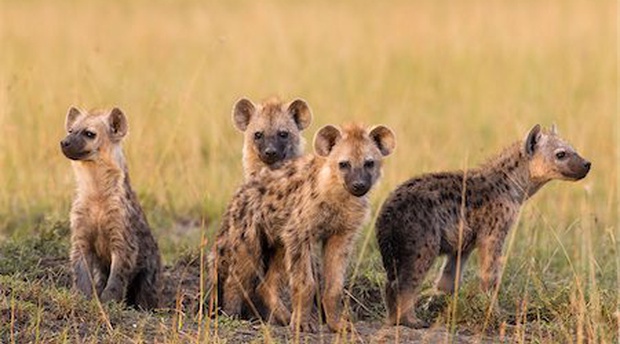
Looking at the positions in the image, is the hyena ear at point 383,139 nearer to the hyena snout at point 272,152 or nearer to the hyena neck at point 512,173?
the hyena neck at point 512,173

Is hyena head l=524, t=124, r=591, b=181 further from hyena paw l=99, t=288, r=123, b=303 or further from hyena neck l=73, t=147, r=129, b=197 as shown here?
hyena paw l=99, t=288, r=123, b=303

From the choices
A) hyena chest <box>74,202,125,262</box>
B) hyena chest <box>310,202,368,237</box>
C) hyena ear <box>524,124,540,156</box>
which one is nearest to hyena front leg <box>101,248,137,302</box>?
hyena chest <box>74,202,125,262</box>

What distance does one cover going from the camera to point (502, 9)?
19.9m

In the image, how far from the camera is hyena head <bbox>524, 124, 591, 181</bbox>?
27.6ft

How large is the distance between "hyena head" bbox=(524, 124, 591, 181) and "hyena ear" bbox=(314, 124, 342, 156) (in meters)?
1.35

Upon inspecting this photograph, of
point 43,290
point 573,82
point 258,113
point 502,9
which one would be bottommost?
point 43,290

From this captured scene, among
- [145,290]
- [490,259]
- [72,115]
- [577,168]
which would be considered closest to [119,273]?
[145,290]

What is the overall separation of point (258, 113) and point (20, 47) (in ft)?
24.7

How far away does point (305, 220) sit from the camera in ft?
24.6

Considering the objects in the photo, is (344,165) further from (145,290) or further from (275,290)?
(145,290)

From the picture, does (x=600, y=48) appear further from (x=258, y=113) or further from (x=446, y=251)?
(x=446, y=251)

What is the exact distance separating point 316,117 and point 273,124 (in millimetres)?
4670

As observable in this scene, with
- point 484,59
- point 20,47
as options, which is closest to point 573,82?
point 484,59

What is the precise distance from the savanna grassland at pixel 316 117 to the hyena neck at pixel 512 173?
44 cm
